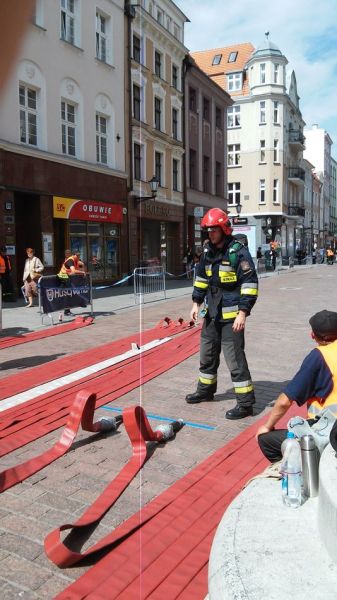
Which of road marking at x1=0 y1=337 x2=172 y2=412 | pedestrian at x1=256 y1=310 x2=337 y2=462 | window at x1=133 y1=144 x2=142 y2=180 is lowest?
road marking at x1=0 y1=337 x2=172 y2=412

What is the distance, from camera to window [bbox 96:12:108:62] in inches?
761

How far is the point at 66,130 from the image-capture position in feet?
60.3

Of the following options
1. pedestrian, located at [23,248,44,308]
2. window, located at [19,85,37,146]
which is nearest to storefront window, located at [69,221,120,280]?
window, located at [19,85,37,146]

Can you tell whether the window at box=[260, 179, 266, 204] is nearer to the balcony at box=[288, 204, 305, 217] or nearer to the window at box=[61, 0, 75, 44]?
the balcony at box=[288, 204, 305, 217]

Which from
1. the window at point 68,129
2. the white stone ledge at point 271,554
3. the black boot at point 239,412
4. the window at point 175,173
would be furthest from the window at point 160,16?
the white stone ledge at point 271,554

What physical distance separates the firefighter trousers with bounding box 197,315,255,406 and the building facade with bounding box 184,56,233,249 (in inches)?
956

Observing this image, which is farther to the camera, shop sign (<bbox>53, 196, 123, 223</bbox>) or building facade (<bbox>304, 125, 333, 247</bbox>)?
shop sign (<bbox>53, 196, 123, 223</bbox>)

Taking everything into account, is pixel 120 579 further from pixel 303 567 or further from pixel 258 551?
pixel 303 567

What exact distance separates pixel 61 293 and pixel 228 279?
725 centimetres

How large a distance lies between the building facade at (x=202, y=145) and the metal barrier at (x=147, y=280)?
12657 mm

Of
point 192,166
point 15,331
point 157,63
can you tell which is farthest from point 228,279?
point 192,166

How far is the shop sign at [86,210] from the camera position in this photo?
18.0 m

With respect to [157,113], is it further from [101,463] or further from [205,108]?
[101,463]

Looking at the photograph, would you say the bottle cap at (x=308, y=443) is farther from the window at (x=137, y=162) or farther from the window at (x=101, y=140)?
the window at (x=137, y=162)
